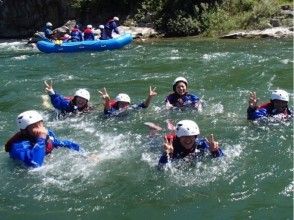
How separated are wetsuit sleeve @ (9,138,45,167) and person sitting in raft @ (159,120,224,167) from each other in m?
1.85

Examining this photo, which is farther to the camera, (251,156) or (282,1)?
(282,1)

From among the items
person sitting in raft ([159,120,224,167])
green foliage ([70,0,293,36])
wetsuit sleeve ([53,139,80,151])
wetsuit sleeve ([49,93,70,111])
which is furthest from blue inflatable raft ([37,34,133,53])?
person sitting in raft ([159,120,224,167])

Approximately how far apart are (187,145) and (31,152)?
2.42 m

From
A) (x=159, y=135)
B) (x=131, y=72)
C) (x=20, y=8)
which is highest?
(x=159, y=135)

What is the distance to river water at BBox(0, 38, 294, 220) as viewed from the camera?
22.5ft

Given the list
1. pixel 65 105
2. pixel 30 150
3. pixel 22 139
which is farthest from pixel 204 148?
pixel 65 105

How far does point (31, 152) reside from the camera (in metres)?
7.81

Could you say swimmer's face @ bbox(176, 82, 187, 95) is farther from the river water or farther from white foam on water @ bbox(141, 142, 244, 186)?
white foam on water @ bbox(141, 142, 244, 186)

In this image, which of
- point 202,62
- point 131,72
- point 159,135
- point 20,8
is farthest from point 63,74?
point 20,8

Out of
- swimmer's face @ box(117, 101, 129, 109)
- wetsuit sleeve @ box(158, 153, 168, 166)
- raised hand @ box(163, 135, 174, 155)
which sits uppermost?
raised hand @ box(163, 135, 174, 155)

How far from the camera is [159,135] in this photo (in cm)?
974

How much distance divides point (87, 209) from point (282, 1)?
2236 cm

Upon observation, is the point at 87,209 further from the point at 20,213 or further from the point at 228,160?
the point at 228,160

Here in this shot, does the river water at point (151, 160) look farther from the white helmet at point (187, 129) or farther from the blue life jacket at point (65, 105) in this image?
the white helmet at point (187, 129)
